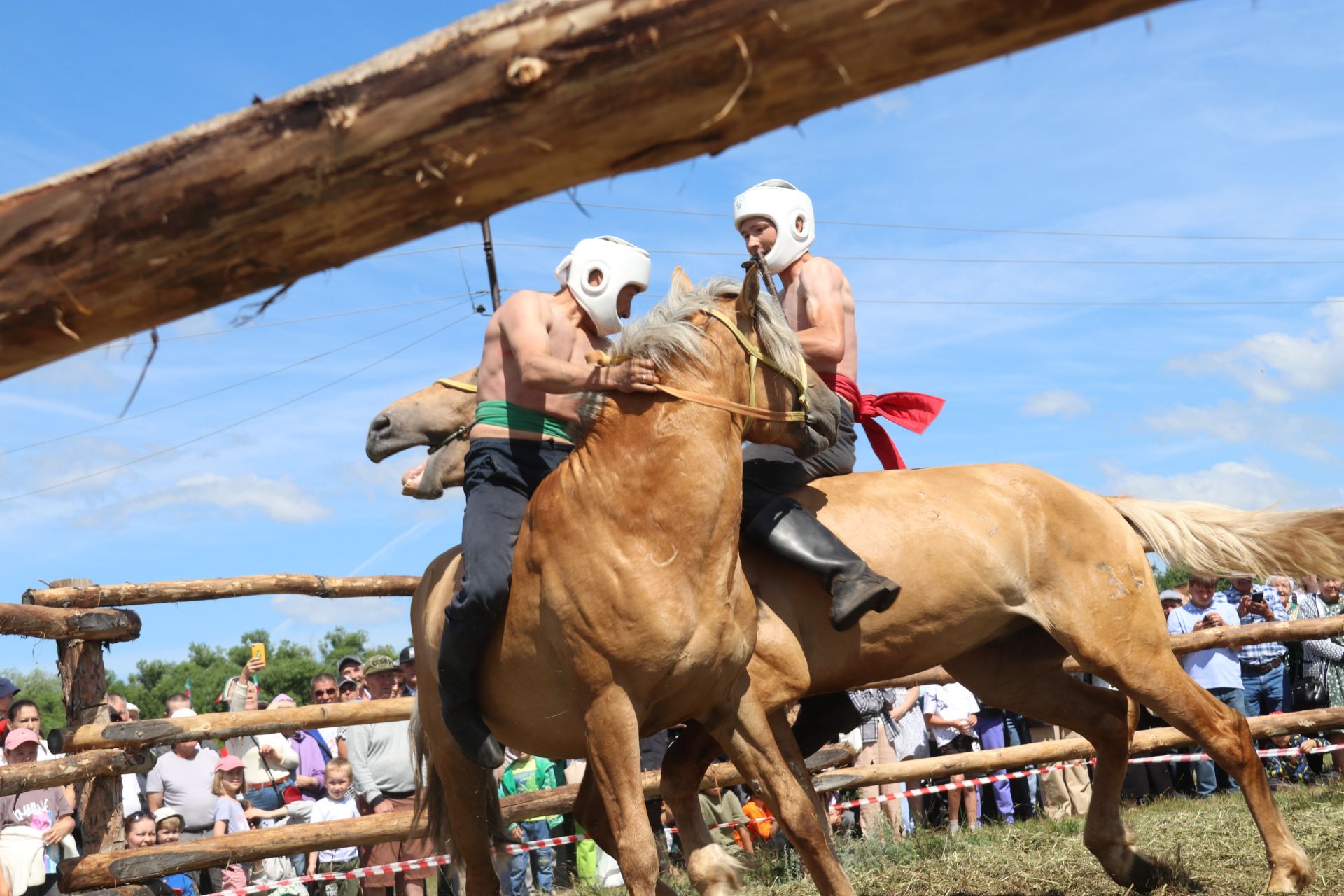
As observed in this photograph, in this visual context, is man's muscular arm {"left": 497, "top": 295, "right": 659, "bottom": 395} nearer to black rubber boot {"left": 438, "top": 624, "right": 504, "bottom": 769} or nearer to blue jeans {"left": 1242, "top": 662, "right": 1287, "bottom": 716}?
black rubber boot {"left": 438, "top": 624, "right": 504, "bottom": 769}

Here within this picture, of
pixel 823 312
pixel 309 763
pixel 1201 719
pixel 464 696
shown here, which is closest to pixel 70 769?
pixel 464 696

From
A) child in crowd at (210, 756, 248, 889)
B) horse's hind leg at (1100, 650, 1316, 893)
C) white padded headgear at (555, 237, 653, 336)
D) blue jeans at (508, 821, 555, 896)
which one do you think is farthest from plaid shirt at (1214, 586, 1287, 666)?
child in crowd at (210, 756, 248, 889)

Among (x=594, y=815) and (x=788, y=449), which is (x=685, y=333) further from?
(x=594, y=815)

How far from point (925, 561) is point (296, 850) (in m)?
4.13

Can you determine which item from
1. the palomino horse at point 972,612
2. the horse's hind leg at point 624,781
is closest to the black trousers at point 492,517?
the palomino horse at point 972,612

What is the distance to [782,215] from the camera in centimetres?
594

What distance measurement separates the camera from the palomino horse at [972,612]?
5.58m

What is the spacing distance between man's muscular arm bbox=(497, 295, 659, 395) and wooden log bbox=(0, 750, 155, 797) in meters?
3.67

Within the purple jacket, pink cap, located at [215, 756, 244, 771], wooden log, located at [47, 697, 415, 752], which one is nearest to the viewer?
wooden log, located at [47, 697, 415, 752]

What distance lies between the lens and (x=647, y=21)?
182cm

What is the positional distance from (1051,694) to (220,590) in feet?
16.5

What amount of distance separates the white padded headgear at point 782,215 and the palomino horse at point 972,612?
1148mm

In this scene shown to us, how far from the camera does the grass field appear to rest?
19.9 ft

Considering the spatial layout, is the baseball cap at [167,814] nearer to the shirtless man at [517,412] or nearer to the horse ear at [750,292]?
the shirtless man at [517,412]
